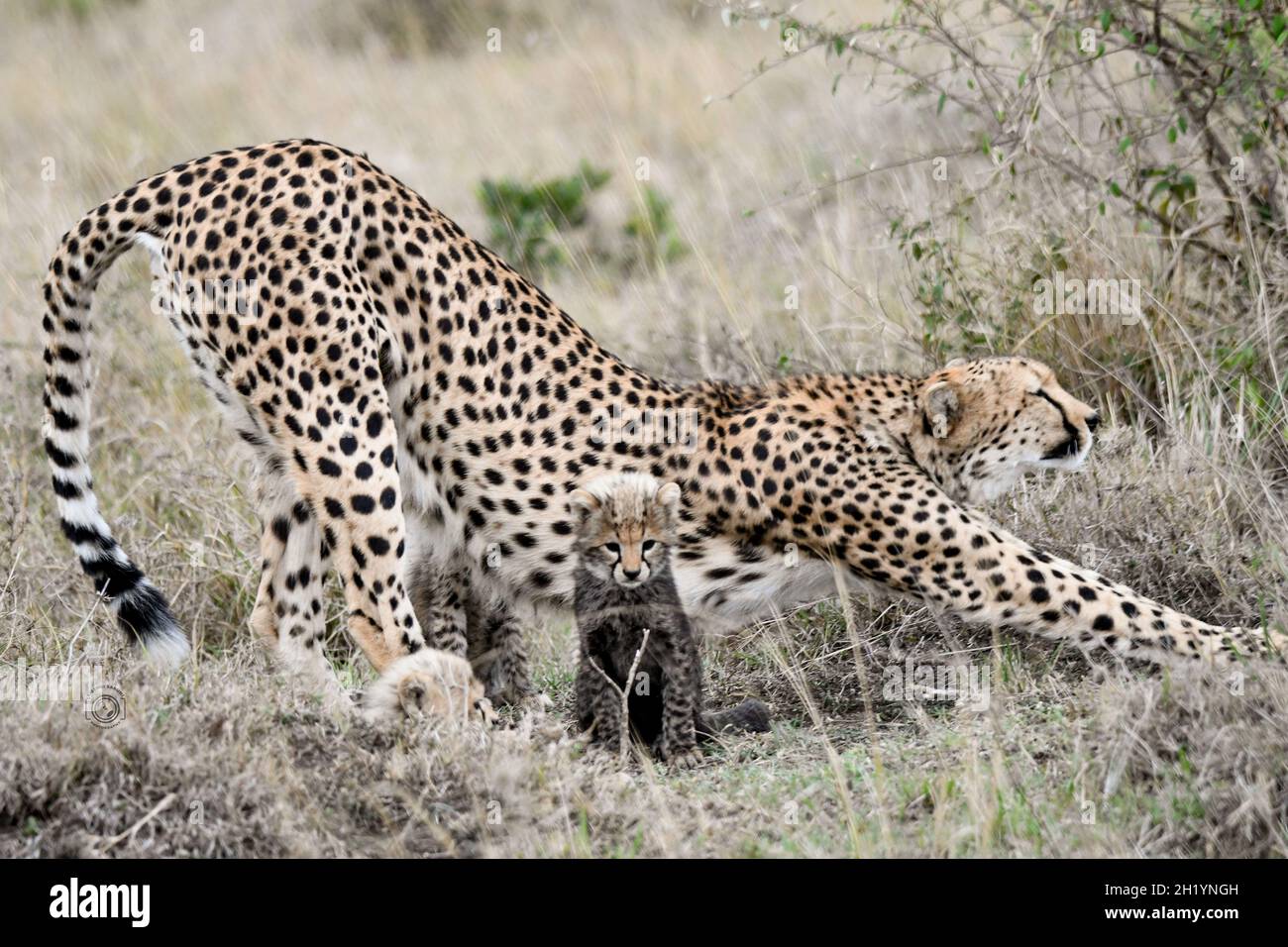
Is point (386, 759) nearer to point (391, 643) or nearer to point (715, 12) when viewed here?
point (391, 643)

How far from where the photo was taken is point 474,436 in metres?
4.57

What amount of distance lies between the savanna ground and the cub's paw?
0.06m

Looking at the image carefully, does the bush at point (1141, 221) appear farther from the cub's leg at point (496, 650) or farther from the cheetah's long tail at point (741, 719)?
the cub's leg at point (496, 650)

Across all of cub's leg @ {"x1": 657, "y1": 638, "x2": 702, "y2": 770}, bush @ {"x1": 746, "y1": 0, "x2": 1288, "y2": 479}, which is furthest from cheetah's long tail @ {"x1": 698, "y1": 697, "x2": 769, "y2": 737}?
bush @ {"x1": 746, "y1": 0, "x2": 1288, "y2": 479}

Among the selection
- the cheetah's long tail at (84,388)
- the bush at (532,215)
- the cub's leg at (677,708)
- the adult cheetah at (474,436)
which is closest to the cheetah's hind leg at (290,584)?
the adult cheetah at (474,436)

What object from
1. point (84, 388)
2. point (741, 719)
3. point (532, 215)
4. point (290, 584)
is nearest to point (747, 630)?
point (741, 719)

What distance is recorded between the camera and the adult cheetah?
436 cm

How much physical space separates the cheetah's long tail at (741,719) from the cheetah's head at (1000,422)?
824 mm

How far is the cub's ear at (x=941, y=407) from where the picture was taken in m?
4.57

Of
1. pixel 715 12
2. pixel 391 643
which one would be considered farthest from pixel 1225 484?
pixel 715 12

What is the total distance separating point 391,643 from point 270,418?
66 centimetres

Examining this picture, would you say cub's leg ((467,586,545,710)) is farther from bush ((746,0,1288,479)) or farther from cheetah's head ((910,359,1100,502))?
bush ((746,0,1288,479))

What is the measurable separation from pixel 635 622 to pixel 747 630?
2.82 feet

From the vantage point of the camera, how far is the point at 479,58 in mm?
12320
